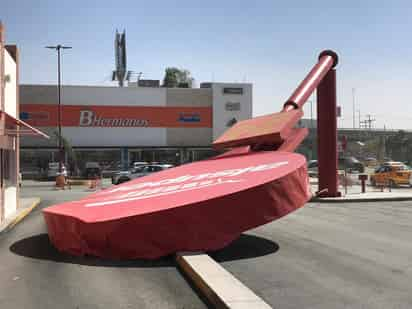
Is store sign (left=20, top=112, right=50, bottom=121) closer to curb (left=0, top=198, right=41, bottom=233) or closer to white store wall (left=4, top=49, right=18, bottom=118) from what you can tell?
curb (left=0, top=198, right=41, bottom=233)

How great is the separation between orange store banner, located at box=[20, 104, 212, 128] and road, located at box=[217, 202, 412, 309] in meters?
42.6

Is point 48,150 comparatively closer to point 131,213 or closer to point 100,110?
point 100,110

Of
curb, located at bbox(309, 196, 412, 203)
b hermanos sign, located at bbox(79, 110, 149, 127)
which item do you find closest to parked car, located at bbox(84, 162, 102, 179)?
b hermanos sign, located at bbox(79, 110, 149, 127)

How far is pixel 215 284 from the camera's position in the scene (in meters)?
6.67

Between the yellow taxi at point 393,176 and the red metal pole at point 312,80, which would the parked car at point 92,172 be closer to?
the yellow taxi at point 393,176

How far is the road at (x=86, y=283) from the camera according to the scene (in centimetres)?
651

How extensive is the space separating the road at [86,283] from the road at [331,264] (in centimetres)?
107

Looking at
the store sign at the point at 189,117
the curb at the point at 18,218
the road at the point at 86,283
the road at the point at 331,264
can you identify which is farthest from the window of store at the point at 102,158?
the road at the point at 86,283

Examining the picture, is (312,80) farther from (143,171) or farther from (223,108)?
(223,108)

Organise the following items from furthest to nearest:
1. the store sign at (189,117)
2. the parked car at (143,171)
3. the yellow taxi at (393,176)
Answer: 1. the store sign at (189,117)
2. the parked car at (143,171)
3. the yellow taxi at (393,176)

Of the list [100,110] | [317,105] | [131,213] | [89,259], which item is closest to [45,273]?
[89,259]

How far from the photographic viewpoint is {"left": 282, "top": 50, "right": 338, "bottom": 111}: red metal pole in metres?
17.4

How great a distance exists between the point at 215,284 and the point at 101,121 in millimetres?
50329

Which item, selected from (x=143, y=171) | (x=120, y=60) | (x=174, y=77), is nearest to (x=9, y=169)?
(x=143, y=171)
